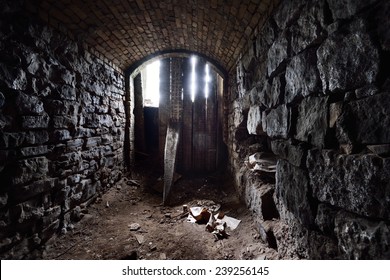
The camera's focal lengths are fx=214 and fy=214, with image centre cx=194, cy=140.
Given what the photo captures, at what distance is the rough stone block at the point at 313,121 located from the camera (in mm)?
1312

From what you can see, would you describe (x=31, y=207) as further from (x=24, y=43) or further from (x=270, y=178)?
(x=270, y=178)

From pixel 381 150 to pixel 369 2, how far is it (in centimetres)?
67

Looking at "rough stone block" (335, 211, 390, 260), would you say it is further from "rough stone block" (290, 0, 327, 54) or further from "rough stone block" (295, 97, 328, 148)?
"rough stone block" (290, 0, 327, 54)

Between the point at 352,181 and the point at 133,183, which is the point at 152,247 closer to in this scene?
the point at 352,181

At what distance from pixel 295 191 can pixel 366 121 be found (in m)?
0.76

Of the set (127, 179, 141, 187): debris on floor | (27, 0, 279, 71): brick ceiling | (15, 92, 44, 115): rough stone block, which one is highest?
(27, 0, 279, 71): brick ceiling

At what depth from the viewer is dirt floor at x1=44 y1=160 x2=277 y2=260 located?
224 centimetres

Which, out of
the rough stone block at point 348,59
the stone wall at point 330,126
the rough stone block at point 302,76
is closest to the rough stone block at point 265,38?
the stone wall at point 330,126

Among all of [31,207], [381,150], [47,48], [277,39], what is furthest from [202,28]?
[31,207]

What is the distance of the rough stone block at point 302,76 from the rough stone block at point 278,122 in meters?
0.12

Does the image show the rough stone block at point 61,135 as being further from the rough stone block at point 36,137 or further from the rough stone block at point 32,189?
the rough stone block at point 32,189

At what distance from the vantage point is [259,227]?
2.32m

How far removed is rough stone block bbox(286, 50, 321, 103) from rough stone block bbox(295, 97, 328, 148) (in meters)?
0.08

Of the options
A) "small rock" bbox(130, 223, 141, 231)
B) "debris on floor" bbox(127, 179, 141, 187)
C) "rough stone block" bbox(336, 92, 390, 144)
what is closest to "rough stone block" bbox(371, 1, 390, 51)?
"rough stone block" bbox(336, 92, 390, 144)
